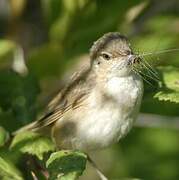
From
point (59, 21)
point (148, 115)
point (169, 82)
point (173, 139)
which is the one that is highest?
point (59, 21)

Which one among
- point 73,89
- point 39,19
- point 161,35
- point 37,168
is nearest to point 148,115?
point 161,35

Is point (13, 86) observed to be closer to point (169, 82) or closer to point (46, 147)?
point (46, 147)

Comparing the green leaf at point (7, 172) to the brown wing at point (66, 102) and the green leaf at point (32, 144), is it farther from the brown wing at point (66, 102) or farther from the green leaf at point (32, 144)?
the brown wing at point (66, 102)

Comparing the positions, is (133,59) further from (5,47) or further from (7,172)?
(7,172)

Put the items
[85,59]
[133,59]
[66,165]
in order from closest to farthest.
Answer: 1. [66,165]
2. [133,59]
3. [85,59]

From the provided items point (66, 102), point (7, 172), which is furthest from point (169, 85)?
point (7, 172)

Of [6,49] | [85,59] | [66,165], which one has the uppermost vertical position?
[6,49]

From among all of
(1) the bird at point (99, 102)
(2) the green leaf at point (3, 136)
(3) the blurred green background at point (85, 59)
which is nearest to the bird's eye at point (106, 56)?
(1) the bird at point (99, 102)

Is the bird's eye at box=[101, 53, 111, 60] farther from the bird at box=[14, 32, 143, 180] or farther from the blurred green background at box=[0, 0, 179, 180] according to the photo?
the blurred green background at box=[0, 0, 179, 180]
